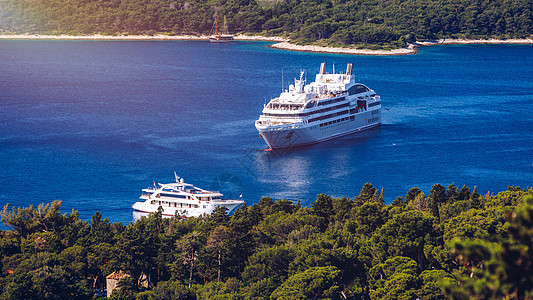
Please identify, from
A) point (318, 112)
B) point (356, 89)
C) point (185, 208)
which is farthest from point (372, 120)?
point (185, 208)

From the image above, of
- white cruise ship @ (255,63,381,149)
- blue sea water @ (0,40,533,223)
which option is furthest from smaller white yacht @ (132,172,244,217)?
white cruise ship @ (255,63,381,149)

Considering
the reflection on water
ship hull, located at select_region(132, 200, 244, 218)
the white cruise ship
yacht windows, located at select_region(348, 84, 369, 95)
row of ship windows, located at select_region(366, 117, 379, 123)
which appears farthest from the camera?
row of ship windows, located at select_region(366, 117, 379, 123)

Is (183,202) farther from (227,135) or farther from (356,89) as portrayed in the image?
(356,89)

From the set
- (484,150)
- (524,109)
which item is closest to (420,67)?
(524,109)

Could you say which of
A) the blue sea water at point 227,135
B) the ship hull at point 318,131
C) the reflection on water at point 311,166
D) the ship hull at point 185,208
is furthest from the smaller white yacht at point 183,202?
the ship hull at point 318,131

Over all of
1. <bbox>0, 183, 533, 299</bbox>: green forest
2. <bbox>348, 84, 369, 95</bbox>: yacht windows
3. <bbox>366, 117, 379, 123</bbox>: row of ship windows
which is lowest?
<bbox>0, 183, 533, 299</bbox>: green forest

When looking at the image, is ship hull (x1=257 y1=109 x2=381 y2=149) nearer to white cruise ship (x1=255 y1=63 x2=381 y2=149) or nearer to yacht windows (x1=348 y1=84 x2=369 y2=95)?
white cruise ship (x1=255 y1=63 x2=381 y2=149)
